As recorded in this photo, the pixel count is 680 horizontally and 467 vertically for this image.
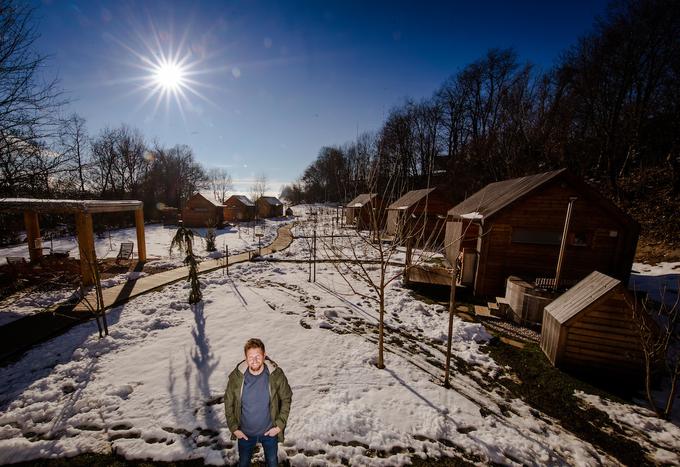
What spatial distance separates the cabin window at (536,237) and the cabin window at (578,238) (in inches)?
17.9

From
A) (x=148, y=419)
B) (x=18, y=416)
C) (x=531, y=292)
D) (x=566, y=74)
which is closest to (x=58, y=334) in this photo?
(x=18, y=416)

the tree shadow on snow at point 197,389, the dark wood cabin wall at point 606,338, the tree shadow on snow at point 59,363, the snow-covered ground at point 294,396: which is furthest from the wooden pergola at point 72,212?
the dark wood cabin wall at point 606,338

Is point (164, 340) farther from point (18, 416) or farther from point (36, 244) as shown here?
point (36, 244)

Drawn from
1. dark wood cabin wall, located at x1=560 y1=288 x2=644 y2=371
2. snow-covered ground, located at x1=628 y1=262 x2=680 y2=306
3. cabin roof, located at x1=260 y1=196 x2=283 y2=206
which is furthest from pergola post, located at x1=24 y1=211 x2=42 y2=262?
cabin roof, located at x1=260 y1=196 x2=283 y2=206

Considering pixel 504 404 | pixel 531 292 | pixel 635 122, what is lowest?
pixel 504 404

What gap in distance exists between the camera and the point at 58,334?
7535mm

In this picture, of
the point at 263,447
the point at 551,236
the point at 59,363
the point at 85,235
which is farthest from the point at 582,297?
the point at 85,235

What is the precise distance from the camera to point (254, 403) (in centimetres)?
316

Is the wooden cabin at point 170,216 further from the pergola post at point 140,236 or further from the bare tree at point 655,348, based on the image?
the bare tree at point 655,348

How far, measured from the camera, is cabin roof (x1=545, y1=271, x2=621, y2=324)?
6184mm

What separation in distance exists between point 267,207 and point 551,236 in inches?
1853

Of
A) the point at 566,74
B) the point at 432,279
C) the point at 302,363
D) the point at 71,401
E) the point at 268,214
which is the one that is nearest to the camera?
the point at 71,401

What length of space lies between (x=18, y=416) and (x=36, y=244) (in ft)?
48.7

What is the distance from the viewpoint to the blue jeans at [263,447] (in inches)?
129
